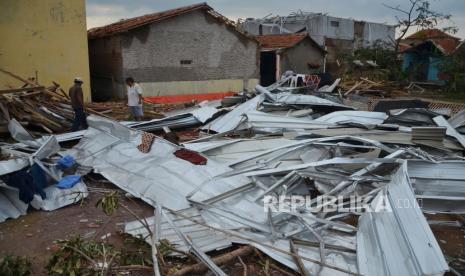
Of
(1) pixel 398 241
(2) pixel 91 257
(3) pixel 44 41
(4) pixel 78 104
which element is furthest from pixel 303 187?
(3) pixel 44 41

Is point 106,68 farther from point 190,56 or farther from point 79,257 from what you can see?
point 79,257

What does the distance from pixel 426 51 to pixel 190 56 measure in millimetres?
14846

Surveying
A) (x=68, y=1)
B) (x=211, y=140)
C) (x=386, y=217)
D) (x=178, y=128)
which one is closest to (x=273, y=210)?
(x=386, y=217)

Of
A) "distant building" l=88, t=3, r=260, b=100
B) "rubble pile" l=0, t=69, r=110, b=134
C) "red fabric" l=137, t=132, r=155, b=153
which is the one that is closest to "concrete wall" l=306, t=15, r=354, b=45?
"distant building" l=88, t=3, r=260, b=100

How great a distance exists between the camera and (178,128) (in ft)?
29.5

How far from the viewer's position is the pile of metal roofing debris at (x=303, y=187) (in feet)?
12.0

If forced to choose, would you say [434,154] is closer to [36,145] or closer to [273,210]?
[273,210]

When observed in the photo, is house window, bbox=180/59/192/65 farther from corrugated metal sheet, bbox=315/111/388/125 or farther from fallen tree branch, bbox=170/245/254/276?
fallen tree branch, bbox=170/245/254/276

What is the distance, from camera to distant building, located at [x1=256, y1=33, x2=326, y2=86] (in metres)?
20.4

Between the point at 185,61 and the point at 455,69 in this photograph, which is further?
the point at 455,69

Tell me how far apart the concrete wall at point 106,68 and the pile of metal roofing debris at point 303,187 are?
736cm

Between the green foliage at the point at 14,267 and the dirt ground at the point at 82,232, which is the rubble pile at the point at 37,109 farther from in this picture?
the green foliage at the point at 14,267

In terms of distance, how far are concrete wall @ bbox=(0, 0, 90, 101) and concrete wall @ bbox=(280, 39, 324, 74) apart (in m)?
10.6

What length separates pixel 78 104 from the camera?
28.5ft
